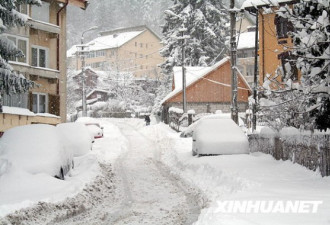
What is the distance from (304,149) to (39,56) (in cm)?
2018

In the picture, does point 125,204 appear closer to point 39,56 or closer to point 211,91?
point 39,56

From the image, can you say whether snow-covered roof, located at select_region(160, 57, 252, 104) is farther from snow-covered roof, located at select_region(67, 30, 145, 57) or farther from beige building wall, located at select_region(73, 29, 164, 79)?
snow-covered roof, located at select_region(67, 30, 145, 57)

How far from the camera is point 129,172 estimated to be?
49.2ft

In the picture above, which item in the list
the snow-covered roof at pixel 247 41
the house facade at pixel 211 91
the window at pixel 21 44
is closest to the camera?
the window at pixel 21 44

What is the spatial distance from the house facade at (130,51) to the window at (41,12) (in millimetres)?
56926

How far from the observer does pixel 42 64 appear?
2725 cm

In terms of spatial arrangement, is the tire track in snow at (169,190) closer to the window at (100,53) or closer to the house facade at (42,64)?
the house facade at (42,64)

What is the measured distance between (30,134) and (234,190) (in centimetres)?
573

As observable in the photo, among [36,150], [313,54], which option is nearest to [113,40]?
[36,150]

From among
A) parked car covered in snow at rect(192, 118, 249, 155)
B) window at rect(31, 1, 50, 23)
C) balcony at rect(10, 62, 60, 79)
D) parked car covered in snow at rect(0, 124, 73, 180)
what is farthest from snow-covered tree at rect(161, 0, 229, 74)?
parked car covered in snow at rect(0, 124, 73, 180)

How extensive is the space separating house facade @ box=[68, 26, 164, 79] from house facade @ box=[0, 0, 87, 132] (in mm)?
56514

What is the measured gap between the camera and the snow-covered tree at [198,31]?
148ft

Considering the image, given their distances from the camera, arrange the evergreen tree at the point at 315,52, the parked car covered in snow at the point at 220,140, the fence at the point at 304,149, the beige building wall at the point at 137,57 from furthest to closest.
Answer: the beige building wall at the point at 137,57 → the parked car covered in snow at the point at 220,140 → the fence at the point at 304,149 → the evergreen tree at the point at 315,52

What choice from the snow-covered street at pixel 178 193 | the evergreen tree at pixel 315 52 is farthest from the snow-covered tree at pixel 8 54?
the evergreen tree at pixel 315 52
